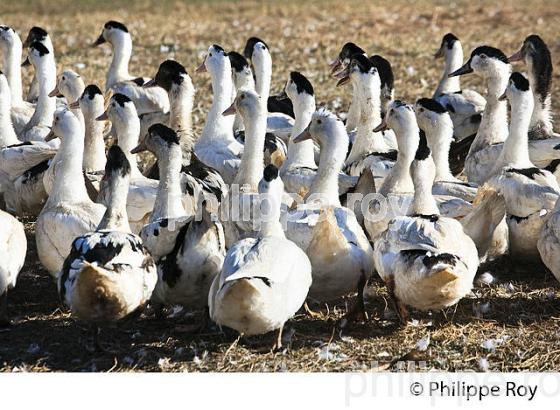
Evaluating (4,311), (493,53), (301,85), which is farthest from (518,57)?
(4,311)

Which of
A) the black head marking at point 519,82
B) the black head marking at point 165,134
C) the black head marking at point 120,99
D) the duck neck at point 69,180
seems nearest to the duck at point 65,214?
the duck neck at point 69,180

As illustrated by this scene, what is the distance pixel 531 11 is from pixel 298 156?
9.58 m

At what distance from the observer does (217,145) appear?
854cm

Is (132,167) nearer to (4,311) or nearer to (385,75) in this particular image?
(4,311)

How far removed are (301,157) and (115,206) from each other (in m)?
2.16

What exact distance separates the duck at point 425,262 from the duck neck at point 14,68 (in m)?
4.62

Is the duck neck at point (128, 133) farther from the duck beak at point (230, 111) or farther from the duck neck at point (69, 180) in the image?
the duck neck at point (69, 180)

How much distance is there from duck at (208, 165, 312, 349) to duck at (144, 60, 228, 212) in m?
1.38

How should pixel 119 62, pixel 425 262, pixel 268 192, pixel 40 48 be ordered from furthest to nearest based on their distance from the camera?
pixel 119 62
pixel 40 48
pixel 268 192
pixel 425 262

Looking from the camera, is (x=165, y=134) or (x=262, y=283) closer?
(x=262, y=283)

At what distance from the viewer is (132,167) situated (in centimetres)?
762

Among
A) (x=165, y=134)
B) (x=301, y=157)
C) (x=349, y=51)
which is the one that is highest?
(x=349, y=51)

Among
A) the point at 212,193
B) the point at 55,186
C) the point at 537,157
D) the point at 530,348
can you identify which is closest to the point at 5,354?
the point at 55,186

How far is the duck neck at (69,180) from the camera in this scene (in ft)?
22.1
